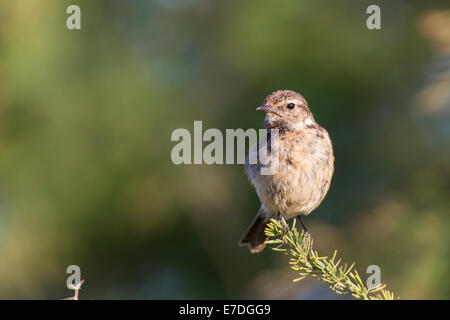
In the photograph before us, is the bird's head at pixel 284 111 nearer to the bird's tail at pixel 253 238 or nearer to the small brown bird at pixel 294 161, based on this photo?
the small brown bird at pixel 294 161

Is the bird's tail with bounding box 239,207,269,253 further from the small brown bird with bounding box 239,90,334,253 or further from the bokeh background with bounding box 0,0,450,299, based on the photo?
the bokeh background with bounding box 0,0,450,299

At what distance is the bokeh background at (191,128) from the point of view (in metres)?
5.14

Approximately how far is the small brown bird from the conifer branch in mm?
686

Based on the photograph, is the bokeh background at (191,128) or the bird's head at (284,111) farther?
the bokeh background at (191,128)

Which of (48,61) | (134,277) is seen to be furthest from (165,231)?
(48,61)

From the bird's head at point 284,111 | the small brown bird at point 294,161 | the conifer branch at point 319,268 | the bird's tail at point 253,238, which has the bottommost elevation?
the conifer branch at point 319,268

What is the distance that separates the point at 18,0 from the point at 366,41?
3180mm

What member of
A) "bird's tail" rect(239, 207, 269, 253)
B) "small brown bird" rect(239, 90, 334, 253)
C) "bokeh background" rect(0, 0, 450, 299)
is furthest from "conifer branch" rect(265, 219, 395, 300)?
"bokeh background" rect(0, 0, 450, 299)

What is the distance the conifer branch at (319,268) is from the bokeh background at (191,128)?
1.28 m

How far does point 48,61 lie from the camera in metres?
5.28

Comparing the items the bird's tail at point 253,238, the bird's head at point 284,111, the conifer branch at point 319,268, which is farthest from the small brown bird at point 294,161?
the conifer branch at point 319,268

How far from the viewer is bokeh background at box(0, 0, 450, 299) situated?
5141mm

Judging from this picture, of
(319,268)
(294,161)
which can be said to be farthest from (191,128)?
(319,268)

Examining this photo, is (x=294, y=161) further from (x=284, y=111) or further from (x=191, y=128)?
(x=191, y=128)
